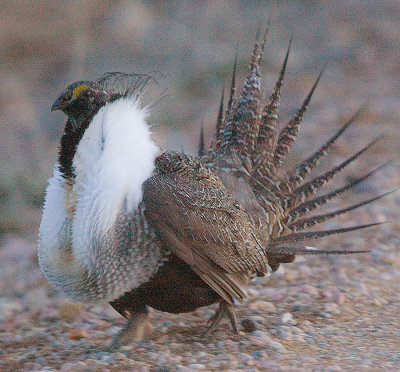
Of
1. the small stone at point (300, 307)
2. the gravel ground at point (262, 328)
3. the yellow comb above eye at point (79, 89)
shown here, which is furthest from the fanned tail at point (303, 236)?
the yellow comb above eye at point (79, 89)

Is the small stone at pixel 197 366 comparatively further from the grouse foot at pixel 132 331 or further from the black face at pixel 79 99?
the black face at pixel 79 99

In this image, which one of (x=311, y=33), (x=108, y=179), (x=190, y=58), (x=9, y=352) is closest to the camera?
(x=108, y=179)

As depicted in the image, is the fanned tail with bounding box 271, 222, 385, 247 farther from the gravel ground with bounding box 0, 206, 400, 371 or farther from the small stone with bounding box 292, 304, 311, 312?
the small stone with bounding box 292, 304, 311, 312

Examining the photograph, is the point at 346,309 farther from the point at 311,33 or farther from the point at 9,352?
the point at 311,33

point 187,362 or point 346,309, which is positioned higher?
point 346,309

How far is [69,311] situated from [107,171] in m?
1.73

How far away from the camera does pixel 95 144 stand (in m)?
3.77

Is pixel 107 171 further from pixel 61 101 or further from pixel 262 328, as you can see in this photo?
pixel 262 328

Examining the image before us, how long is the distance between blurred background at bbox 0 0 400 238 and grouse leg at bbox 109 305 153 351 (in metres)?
4.16

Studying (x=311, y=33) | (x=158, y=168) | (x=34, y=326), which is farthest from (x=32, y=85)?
(x=158, y=168)

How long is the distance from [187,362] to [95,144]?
1298 millimetres

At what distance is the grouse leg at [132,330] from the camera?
13.5 ft

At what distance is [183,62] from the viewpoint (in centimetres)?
1353

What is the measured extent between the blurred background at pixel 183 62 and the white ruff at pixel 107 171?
450cm
